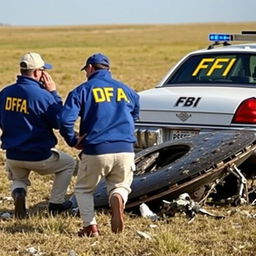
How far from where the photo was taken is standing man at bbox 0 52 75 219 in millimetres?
6973

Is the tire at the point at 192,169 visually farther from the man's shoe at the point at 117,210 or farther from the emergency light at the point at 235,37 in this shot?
the emergency light at the point at 235,37

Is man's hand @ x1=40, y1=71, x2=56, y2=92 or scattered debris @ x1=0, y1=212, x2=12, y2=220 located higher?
man's hand @ x1=40, y1=71, x2=56, y2=92

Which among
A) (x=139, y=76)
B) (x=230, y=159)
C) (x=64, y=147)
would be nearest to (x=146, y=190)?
(x=230, y=159)

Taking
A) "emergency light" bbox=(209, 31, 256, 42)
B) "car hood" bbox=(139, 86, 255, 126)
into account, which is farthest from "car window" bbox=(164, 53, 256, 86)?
"emergency light" bbox=(209, 31, 256, 42)

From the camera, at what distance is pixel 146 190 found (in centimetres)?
738

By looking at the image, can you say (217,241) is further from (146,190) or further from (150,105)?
(150,105)

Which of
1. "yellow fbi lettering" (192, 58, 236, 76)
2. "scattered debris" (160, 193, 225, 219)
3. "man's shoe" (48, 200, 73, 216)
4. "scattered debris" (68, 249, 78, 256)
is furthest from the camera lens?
"yellow fbi lettering" (192, 58, 236, 76)

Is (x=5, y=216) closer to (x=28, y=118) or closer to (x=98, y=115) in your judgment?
(x=28, y=118)

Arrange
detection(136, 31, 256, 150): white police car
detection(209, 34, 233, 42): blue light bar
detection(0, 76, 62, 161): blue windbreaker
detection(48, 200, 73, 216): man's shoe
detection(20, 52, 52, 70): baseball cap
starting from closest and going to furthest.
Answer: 1. detection(0, 76, 62, 161): blue windbreaker
2. detection(20, 52, 52, 70): baseball cap
3. detection(48, 200, 73, 216): man's shoe
4. detection(136, 31, 256, 150): white police car
5. detection(209, 34, 233, 42): blue light bar

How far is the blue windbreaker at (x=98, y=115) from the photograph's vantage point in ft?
20.8

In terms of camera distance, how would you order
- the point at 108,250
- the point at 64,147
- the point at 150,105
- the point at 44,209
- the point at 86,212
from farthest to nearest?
the point at 64,147
the point at 150,105
the point at 44,209
the point at 86,212
the point at 108,250

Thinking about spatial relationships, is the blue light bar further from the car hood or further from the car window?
the car hood

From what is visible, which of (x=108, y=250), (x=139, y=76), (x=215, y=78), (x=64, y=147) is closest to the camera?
(x=108, y=250)

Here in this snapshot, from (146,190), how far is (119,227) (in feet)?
2.85
